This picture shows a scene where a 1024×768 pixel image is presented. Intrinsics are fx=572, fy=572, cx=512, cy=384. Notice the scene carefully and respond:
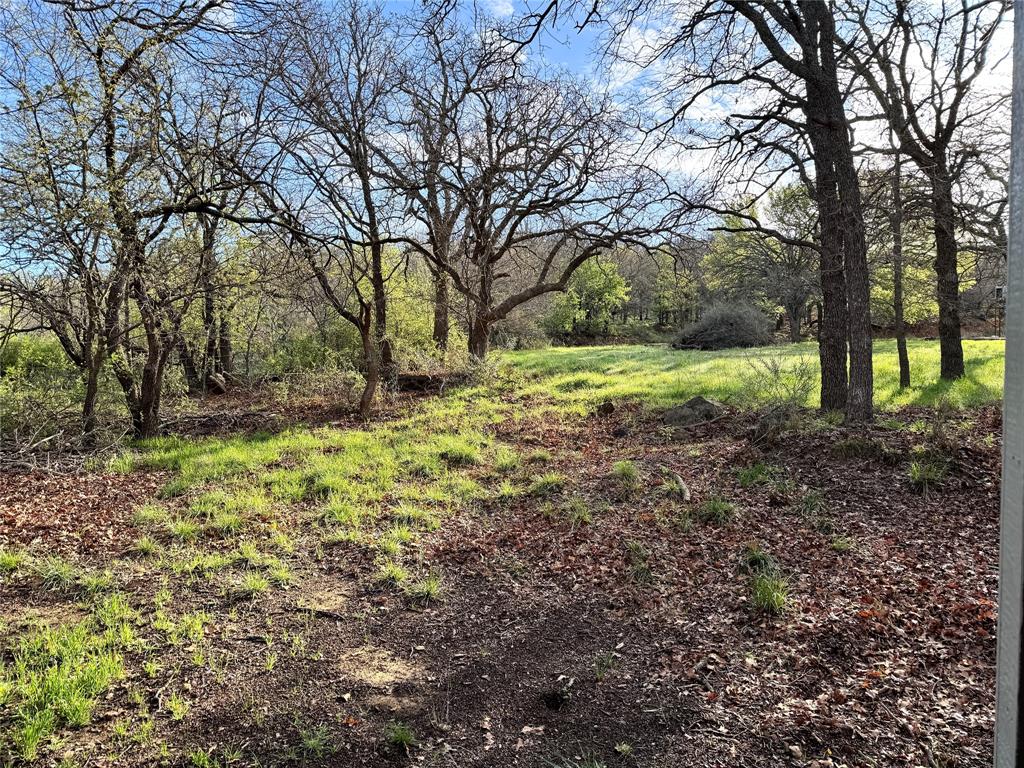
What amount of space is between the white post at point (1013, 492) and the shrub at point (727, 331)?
30450 mm

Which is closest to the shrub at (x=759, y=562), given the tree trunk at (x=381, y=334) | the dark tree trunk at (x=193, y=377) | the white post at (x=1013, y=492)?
the white post at (x=1013, y=492)

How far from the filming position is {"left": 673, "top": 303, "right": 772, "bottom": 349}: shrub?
2967 cm

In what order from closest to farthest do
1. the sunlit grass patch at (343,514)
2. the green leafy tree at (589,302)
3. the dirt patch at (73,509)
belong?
the dirt patch at (73,509) < the sunlit grass patch at (343,514) < the green leafy tree at (589,302)

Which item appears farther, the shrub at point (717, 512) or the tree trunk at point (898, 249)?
the tree trunk at point (898, 249)

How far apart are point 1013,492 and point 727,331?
31.0m

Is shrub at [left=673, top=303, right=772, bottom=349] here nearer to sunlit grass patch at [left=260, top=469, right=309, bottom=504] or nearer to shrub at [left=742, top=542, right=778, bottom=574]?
sunlit grass patch at [left=260, top=469, right=309, bottom=504]

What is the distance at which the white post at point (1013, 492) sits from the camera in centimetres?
65

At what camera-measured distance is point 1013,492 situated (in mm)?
684

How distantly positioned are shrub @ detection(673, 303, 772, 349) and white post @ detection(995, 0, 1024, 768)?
30450 mm

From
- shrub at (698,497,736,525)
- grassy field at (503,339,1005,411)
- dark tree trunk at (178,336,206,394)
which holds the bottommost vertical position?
shrub at (698,497,736,525)

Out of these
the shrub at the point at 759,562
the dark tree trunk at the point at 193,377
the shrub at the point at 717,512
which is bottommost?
the shrub at the point at 759,562

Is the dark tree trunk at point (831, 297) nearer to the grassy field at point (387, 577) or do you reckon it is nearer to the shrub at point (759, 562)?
the grassy field at point (387, 577)

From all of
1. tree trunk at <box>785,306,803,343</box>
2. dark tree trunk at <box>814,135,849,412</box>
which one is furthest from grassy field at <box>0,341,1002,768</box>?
tree trunk at <box>785,306,803,343</box>

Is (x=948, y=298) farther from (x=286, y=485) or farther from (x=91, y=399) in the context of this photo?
(x=91, y=399)
